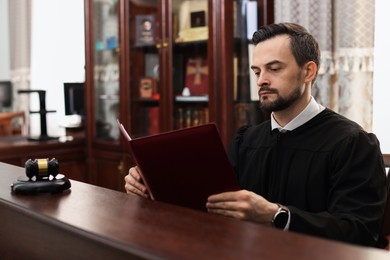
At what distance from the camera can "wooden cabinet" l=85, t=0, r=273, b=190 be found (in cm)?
316

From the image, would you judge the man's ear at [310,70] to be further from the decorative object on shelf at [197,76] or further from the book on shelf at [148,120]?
the book on shelf at [148,120]

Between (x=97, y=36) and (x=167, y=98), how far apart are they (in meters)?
0.94

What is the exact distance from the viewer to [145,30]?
3.71m

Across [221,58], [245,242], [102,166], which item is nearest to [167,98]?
[221,58]

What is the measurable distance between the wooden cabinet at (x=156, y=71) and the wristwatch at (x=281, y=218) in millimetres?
1626

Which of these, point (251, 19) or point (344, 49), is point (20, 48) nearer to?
point (251, 19)

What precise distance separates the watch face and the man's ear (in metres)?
0.59

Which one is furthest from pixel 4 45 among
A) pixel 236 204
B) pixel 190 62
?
pixel 236 204

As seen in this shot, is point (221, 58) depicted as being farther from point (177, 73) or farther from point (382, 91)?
point (382, 91)

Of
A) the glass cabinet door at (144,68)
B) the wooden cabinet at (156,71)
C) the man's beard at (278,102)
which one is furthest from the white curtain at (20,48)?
the man's beard at (278,102)

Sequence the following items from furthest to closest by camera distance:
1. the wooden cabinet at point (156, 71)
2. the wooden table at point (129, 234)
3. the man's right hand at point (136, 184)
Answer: the wooden cabinet at point (156, 71) → the man's right hand at point (136, 184) → the wooden table at point (129, 234)

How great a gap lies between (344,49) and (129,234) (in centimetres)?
229

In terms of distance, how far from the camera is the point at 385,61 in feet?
9.11

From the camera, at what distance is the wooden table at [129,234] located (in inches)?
29.1
